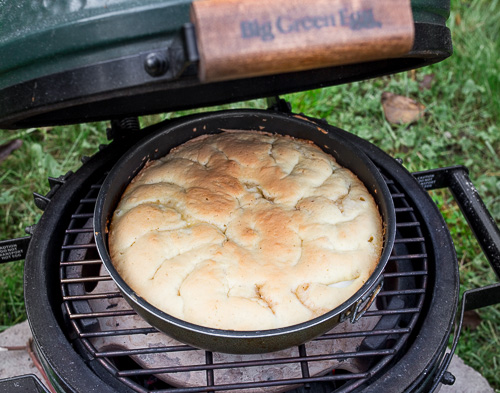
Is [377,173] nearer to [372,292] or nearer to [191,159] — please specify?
[372,292]

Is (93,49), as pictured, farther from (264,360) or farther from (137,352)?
(264,360)


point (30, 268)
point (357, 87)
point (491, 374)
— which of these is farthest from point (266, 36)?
point (357, 87)

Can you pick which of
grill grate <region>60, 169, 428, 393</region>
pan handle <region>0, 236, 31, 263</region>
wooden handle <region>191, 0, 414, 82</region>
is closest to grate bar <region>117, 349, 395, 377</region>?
grill grate <region>60, 169, 428, 393</region>

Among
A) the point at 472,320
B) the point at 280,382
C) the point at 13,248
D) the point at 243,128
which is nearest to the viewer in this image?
the point at 280,382

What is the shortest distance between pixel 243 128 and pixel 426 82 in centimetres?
263

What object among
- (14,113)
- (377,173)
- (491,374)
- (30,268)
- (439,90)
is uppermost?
(439,90)

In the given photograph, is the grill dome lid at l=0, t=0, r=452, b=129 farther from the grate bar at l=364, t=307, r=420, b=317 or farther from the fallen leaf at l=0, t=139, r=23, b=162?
the fallen leaf at l=0, t=139, r=23, b=162

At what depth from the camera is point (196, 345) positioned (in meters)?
1.44

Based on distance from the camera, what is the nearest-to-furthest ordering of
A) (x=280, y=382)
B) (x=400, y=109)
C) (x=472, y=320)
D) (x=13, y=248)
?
(x=280, y=382)
(x=13, y=248)
(x=472, y=320)
(x=400, y=109)

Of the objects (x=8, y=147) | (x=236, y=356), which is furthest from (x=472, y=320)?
(x=8, y=147)

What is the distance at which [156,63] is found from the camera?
3.94ft

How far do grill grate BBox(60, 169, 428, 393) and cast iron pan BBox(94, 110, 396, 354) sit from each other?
0.16 meters

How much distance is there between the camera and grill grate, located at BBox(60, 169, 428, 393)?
5.05ft

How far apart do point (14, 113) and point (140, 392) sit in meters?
0.92
